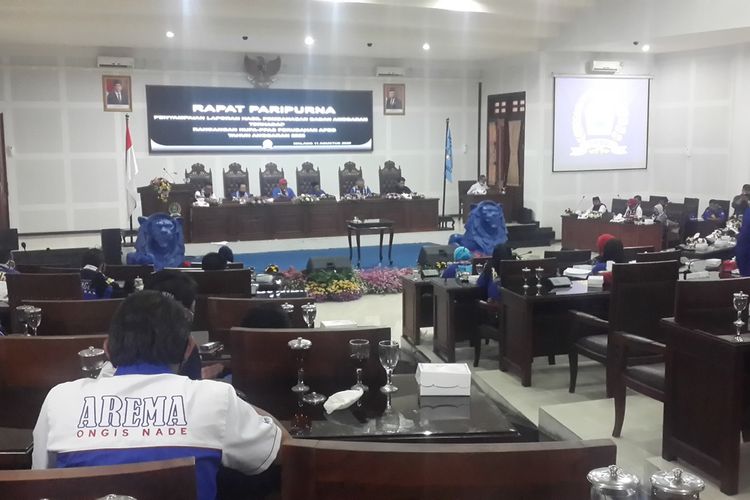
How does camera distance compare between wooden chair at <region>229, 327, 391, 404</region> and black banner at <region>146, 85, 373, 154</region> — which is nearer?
wooden chair at <region>229, 327, 391, 404</region>

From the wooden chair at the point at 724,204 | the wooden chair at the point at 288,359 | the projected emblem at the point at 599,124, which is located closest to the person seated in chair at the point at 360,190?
the projected emblem at the point at 599,124

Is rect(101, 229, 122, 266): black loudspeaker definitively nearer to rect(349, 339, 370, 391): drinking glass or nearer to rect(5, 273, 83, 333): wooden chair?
rect(5, 273, 83, 333): wooden chair

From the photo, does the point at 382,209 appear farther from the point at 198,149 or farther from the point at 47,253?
the point at 47,253

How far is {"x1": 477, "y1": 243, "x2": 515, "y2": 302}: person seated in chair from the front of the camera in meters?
5.18

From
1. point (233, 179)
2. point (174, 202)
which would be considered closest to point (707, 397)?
point (174, 202)

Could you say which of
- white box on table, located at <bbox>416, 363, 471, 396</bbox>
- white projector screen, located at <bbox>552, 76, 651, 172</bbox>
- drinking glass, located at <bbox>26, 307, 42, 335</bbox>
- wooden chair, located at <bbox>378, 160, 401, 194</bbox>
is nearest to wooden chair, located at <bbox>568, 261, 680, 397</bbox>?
white box on table, located at <bbox>416, 363, 471, 396</bbox>

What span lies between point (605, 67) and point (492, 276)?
841 centimetres

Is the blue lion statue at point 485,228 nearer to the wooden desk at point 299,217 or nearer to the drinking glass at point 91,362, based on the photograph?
the wooden desk at point 299,217

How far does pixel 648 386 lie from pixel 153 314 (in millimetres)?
2662

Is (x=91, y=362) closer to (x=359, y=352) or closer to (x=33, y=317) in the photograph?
(x=359, y=352)

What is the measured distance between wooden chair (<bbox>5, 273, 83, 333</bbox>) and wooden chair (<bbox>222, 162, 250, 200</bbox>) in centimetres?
818

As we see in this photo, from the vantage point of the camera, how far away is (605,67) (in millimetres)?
12250

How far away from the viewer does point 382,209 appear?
1188 cm

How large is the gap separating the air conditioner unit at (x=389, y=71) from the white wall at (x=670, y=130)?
6.90 feet
